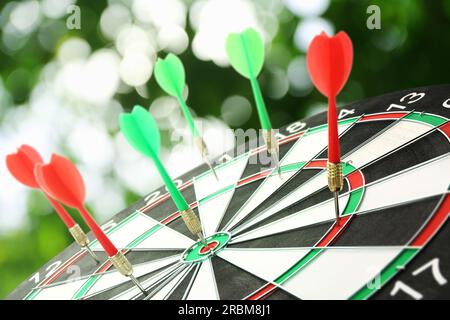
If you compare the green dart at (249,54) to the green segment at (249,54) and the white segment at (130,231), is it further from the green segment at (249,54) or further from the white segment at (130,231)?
the white segment at (130,231)

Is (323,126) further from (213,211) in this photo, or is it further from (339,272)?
(339,272)

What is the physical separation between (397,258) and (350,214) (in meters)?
0.18

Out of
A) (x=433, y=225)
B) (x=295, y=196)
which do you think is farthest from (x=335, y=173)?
(x=295, y=196)

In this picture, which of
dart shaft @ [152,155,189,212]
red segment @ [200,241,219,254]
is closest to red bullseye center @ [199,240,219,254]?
red segment @ [200,241,219,254]

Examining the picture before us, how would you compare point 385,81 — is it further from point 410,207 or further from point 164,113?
point 410,207

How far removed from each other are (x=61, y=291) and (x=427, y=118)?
93cm

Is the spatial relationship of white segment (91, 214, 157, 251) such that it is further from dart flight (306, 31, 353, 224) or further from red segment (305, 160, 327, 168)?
dart flight (306, 31, 353, 224)

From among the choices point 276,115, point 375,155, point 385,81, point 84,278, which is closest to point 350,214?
point 375,155

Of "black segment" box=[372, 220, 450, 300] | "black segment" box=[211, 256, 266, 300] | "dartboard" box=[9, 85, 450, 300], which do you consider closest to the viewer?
"black segment" box=[372, 220, 450, 300]

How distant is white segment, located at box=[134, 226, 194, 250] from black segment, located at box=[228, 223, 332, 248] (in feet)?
0.55

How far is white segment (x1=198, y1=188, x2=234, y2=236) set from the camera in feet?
3.79

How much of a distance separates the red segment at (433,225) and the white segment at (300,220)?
0.19 meters

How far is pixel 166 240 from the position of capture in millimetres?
1202
